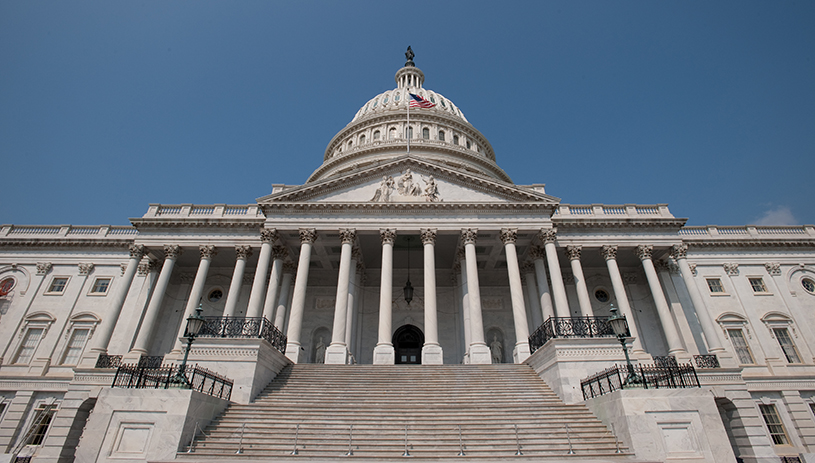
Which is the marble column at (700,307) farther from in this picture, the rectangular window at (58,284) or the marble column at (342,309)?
the rectangular window at (58,284)

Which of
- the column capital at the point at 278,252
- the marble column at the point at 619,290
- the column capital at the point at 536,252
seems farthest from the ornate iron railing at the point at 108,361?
the marble column at the point at 619,290

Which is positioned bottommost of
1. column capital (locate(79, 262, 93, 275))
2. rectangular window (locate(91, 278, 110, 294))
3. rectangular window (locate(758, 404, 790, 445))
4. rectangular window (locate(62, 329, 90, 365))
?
rectangular window (locate(758, 404, 790, 445))

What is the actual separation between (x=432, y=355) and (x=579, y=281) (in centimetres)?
1081

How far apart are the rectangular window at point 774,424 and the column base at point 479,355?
18.6 m

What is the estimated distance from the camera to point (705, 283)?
99.3ft

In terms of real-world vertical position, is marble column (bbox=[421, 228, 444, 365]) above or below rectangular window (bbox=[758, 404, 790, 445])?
above

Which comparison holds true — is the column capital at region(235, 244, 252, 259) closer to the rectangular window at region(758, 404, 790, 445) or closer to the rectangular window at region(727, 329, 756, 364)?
the rectangular window at region(727, 329, 756, 364)

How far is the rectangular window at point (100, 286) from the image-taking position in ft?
99.4

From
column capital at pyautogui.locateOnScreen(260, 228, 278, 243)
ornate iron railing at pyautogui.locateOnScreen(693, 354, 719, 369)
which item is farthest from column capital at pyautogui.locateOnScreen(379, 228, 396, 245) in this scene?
ornate iron railing at pyautogui.locateOnScreen(693, 354, 719, 369)

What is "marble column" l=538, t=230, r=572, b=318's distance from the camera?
76.6ft

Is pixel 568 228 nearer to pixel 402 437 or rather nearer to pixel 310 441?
pixel 402 437

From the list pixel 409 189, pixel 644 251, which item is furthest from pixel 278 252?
pixel 644 251

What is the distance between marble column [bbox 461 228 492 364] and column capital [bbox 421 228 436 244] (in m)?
1.86

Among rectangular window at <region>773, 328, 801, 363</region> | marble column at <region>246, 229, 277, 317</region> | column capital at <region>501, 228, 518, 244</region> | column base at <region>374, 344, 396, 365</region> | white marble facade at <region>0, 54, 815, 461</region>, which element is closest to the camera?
column base at <region>374, 344, 396, 365</region>
